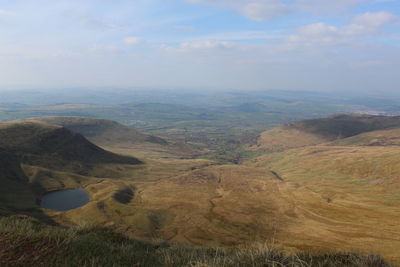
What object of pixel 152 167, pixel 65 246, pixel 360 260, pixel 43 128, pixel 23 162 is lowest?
pixel 152 167

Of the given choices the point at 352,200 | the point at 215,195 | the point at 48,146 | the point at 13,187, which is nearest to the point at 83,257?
the point at 13,187

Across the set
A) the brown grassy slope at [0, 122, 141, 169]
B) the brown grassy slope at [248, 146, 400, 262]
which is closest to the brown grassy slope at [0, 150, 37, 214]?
the brown grassy slope at [0, 122, 141, 169]

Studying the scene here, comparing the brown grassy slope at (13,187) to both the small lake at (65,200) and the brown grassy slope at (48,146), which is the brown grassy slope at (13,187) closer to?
the small lake at (65,200)

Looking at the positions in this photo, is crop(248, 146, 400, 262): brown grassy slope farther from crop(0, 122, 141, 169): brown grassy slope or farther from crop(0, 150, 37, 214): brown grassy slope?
crop(0, 122, 141, 169): brown grassy slope

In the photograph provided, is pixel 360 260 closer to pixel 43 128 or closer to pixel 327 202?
pixel 327 202

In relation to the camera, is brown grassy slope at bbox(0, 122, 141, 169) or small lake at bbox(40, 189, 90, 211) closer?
small lake at bbox(40, 189, 90, 211)

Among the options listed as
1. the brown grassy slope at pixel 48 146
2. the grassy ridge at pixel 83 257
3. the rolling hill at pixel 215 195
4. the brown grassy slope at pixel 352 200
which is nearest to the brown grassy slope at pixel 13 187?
the rolling hill at pixel 215 195

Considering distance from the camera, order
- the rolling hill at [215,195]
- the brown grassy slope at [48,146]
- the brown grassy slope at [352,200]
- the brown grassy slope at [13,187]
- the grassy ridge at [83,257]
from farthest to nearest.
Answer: the brown grassy slope at [48,146] < the brown grassy slope at [13,187] < the rolling hill at [215,195] < the brown grassy slope at [352,200] < the grassy ridge at [83,257]

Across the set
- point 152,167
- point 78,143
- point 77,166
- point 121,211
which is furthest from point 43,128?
point 121,211
